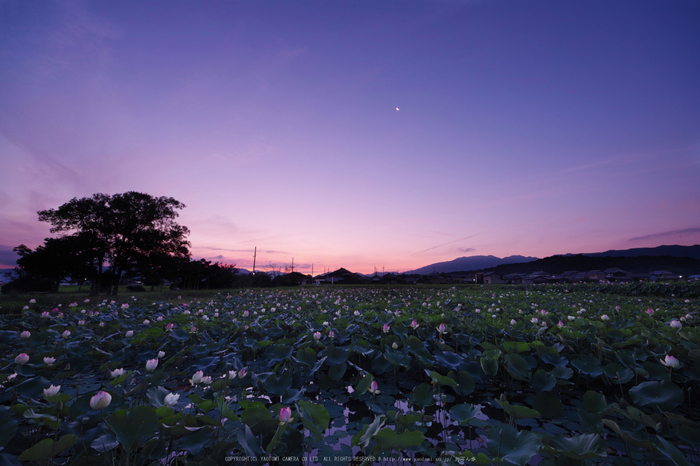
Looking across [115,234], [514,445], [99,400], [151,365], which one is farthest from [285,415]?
[115,234]

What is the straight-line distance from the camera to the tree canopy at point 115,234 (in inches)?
862

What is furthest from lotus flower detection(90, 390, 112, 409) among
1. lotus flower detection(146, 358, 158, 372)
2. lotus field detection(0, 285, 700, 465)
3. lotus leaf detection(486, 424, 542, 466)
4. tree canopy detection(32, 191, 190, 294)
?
tree canopy detection(32, 191, 190, 294)

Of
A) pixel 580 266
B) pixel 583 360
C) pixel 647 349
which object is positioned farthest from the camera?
pixel 580 266

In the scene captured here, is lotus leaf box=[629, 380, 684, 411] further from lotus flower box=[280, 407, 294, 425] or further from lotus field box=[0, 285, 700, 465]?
lotus flower box=[280, 407, 294, 425]

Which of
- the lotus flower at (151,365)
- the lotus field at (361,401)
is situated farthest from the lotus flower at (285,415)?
the lotus flower at (151,365)

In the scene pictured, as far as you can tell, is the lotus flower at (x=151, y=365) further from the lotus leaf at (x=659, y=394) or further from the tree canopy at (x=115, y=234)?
the tree canopy at (x=115, y=234)

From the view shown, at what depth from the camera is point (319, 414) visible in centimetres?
157

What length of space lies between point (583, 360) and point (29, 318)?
31.0 ft

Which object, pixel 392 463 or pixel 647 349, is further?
pixel 647 349

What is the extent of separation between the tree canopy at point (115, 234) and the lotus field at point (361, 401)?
2274cm

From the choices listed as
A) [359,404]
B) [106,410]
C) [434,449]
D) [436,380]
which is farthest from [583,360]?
[106,410]

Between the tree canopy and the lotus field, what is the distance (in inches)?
895

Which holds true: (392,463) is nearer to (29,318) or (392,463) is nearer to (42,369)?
(42,369)

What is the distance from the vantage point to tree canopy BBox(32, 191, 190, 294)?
21.9m
